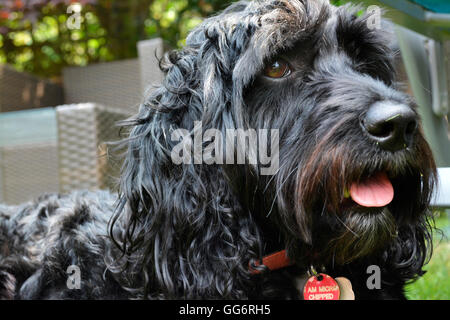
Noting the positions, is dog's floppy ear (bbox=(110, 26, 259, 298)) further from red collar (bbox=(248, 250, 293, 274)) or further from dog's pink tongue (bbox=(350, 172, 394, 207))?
dog's pink tongue (bbox=(350, 172, 394, 207))

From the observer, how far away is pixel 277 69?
70.8 inches

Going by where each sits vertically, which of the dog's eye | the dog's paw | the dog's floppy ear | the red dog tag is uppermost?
the dog's eye

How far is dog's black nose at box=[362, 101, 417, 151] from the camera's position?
1.48 m

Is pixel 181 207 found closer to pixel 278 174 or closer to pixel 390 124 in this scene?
pixel 278 174

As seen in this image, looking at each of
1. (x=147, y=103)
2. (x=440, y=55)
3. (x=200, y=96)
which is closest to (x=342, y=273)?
(x=200, y=96)

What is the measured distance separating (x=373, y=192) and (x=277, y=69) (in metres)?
0.53

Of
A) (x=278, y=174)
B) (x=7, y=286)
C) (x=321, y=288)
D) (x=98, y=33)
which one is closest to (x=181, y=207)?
(x=278, y=174)

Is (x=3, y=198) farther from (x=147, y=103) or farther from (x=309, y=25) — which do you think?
(x=309, y=25)

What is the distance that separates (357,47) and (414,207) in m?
0.64

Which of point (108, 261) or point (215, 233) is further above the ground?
point (215, 233)

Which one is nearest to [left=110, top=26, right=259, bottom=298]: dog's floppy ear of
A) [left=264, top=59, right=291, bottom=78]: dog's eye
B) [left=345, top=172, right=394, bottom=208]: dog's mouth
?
[left=264, top=59, right=291, bottom=78]: dog's eye

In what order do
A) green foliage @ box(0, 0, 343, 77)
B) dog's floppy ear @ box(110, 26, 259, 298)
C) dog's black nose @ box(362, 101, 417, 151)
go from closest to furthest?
dog's black nose @ box(362, 101, 417, 151)
dog's floppy ear @ box(110, 26, 259, 298)
green foliage @ box(0, 0, 343, 77)

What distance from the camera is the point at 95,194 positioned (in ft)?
8.68
